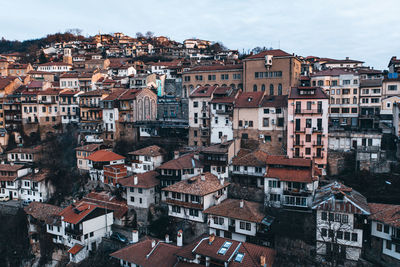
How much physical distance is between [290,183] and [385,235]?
861 cm

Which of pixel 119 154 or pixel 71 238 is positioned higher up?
pixel 119 154

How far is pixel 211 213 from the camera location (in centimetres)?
2925

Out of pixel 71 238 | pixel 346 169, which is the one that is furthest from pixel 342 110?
pixel 71 238

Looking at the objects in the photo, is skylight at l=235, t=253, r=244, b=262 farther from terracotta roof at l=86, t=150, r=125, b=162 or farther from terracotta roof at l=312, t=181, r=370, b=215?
terracotta roof at l=86, t=150, r=125, b=162

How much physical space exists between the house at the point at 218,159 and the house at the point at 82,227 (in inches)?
500

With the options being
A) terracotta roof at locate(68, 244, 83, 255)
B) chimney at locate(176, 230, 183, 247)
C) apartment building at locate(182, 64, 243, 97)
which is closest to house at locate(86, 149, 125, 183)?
terracotta roof at locate(68, 244, 83, 255)

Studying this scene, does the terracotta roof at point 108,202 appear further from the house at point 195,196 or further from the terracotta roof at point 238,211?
the terracotta roof at point 238,211

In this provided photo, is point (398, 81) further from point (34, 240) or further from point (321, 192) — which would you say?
point (34, 240)

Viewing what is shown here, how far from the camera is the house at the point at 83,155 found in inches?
1783

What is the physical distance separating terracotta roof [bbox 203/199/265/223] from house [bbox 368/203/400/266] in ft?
29.5

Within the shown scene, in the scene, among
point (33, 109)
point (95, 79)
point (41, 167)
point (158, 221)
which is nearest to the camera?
point (158, 221)

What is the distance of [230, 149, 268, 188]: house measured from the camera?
3316cm

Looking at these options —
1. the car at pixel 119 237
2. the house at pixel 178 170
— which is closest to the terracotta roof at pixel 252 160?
the house at pixel 178 170

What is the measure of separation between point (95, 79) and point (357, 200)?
56.2 metres
